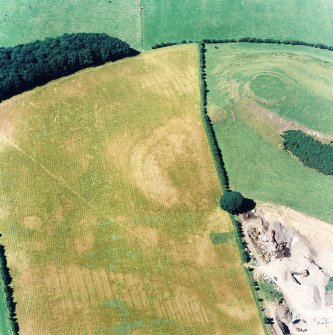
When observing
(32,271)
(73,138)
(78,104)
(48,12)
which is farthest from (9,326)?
(48,12)

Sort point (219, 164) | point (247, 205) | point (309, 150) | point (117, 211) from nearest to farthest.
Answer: point (117, 211) → point (247, 205) → point (219, 164) → point (309, 150)

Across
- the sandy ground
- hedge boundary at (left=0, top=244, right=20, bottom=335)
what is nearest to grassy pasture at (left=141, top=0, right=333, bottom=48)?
the sandy ground

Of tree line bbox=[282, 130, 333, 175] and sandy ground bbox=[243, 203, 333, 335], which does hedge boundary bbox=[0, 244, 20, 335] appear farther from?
tree line bbox=[282, 130, 333, 175]

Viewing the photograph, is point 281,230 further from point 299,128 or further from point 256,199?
point 299,128

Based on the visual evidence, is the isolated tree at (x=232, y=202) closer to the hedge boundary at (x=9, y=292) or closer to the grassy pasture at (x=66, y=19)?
the hedge boundary at (x=9, y=292)

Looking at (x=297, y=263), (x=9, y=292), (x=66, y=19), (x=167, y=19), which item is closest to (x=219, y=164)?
(x=297, y=263)

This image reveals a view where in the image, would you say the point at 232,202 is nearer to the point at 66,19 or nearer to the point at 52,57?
the point at 52,57

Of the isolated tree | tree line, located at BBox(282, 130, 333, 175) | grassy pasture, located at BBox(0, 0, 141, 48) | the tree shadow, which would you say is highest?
grassy pasture, located at BBox(0, 0, 141, 48)
